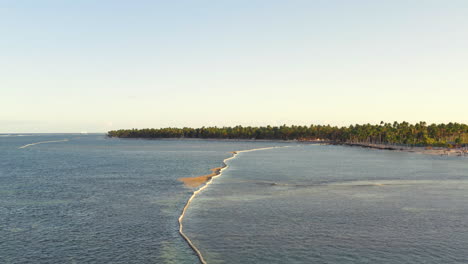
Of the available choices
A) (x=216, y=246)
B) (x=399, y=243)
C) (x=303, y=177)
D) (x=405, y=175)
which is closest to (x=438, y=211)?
(x=399, y=243)

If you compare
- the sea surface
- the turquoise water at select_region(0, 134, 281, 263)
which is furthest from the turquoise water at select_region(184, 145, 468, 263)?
the turquoise water at select_region(0, 134, 281, 263)

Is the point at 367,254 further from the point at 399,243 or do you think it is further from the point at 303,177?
the point at 303,177

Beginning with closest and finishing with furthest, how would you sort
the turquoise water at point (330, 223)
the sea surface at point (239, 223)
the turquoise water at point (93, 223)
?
the turquoise water at point (330, 223)
the sea surface at point (239, 223)
the turquoise water at point (93, 223)

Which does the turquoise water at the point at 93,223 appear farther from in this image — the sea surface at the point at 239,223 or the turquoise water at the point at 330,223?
the turquoise water at the point at 330,223

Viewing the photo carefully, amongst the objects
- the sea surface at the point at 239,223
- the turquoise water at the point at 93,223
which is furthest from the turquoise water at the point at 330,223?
the turquoise water at the point at 93,223

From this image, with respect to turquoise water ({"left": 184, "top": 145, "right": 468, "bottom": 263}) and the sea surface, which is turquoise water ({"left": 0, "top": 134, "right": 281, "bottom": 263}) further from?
turquoise water ({"left": 184, "top": 145, "right": 468, "bottom": 263})

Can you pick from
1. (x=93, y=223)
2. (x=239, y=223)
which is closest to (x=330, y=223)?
(x=239, y=223)

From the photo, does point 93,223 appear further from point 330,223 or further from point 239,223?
point 330,223

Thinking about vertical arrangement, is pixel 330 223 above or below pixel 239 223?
above
